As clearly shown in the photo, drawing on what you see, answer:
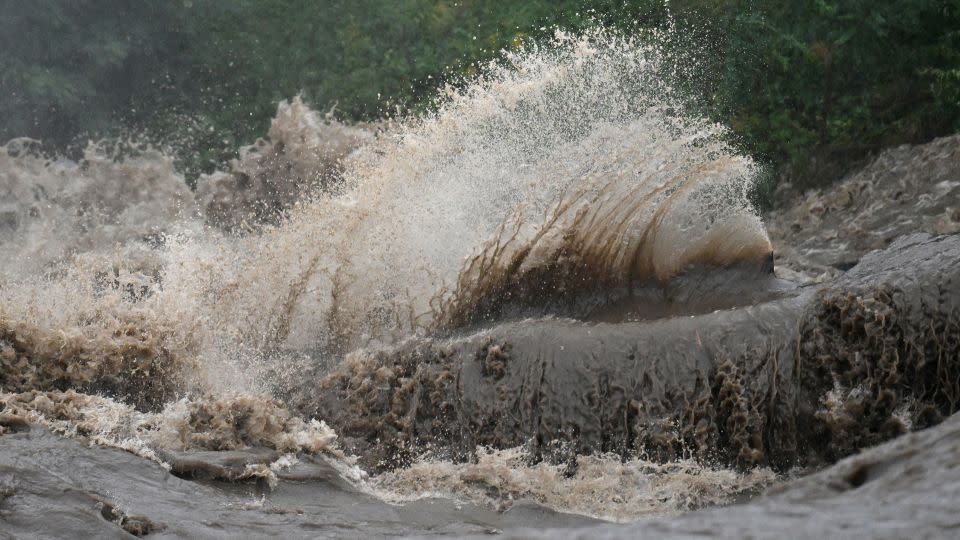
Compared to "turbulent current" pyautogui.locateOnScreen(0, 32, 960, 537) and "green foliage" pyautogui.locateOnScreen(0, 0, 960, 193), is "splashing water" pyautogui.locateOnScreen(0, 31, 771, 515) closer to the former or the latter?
"turbulent current" pyautogui.locateOnScreen(0, 32, 960, 537)

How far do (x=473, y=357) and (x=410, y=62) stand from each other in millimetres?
10103

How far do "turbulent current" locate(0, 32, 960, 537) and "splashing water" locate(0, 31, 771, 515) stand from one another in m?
0.02

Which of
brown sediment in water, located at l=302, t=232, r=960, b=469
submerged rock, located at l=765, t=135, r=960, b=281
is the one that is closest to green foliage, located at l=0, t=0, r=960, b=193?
submerged rock, located at l=765, t=135, r=960, b=281

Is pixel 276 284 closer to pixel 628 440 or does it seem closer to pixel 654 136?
pixel 654 136

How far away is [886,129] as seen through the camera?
35.9 ft

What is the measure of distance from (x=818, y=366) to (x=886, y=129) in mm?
6979

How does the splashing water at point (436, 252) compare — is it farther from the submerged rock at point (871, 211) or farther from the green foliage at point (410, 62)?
the green foliage at point (410, 62)

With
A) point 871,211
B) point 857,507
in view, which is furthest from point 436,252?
point 857,507

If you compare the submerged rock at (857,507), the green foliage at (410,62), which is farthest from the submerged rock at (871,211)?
the submerged rock at (857,507)

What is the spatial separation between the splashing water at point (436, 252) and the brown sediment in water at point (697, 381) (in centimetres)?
47

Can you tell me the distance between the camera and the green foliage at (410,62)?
425 inches

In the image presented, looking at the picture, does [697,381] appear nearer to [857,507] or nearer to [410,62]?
[857,507]

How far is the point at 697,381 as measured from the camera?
4.93 metres

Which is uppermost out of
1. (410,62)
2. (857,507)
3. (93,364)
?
(410,62)
